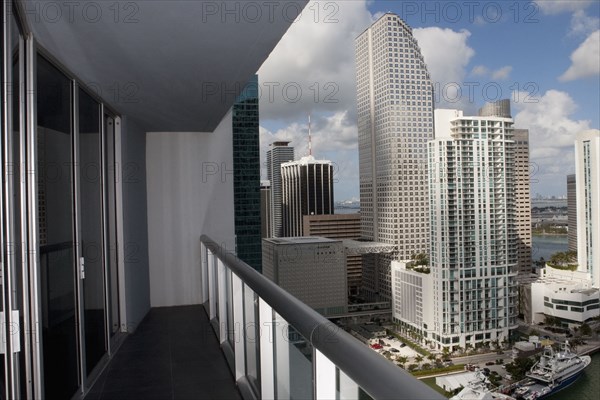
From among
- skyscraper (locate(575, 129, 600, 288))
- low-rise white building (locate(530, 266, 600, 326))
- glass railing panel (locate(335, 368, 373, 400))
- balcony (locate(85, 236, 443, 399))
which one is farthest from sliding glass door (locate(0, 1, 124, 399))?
low-rise white building (locate(530, 266, 600, 326))

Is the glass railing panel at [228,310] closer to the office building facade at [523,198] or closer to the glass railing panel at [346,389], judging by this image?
the glass railing panel at [346,389]

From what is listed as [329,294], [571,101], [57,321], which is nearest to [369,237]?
[329,294]

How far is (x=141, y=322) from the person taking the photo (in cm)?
420

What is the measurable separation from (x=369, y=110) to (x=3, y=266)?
24147mm

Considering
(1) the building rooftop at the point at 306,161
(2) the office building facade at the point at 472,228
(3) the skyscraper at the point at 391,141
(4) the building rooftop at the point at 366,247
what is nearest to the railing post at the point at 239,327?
(1) the building rooftop at the point at 306,161

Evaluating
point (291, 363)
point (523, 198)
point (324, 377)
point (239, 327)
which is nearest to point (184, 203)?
point (239, 327)

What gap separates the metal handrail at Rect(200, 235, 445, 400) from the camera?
59 centimetres

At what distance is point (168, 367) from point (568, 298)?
17204 mm

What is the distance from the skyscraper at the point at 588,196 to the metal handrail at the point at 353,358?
50.1ft

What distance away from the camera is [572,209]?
52.7 ft

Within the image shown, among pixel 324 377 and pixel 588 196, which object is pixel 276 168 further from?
pixel 324 377

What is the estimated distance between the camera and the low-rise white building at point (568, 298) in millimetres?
16188

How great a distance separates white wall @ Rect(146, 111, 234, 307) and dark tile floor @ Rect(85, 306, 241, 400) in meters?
0.83

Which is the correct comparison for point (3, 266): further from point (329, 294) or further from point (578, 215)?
point (329, 294)
